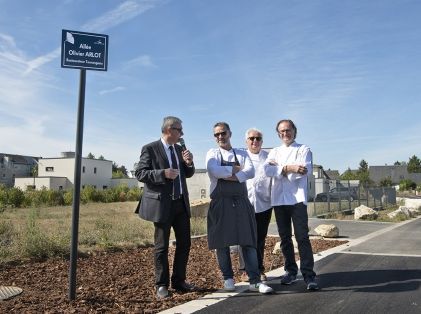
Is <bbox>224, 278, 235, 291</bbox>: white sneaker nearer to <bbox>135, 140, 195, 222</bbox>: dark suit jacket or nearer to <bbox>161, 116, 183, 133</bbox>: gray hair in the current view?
<bbox>135, 140, 195, 222</bbox>: dark suit jacket

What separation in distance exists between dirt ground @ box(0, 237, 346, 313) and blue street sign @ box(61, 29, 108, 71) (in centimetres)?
242

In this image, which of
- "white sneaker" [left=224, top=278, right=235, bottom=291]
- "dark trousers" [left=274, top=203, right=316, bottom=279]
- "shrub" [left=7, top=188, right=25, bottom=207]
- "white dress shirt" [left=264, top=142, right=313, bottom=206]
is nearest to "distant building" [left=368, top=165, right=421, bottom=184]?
"shrub" [left=7, top=188, right=25, bottom=207]

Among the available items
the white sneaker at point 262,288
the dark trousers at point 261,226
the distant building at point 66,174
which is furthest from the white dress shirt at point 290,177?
the distant building at point 66,174

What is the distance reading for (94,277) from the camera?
20.7 feet

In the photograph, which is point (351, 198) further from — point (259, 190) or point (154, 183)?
point (154, 183)

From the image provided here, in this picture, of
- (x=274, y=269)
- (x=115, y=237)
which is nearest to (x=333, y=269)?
(x=274, y=269)

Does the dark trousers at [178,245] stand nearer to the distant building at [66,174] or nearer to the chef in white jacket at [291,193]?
the chef in white jacket at [291,193]

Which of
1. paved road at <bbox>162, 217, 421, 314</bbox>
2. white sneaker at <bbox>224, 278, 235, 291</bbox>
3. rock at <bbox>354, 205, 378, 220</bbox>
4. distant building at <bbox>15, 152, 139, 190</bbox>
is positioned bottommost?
paved road at <bbox>162, 217, 421, 314</bbox>

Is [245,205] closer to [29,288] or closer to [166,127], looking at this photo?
[166,127]

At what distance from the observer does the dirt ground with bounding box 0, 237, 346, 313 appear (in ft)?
15.4

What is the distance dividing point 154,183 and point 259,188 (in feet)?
5.28

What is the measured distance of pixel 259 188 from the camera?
619cm

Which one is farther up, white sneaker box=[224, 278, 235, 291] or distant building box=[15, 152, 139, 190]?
distant building box=[15, 152, 139, 190]

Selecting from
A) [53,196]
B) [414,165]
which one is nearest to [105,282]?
[53,196]
